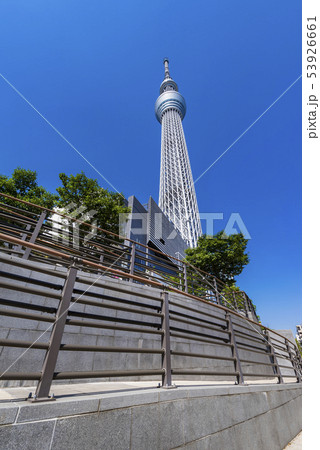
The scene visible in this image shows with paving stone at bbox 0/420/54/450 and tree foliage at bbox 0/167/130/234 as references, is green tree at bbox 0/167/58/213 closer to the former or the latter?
tree foliage at bbox 0/167/130/234

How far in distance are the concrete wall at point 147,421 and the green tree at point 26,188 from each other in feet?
46.4

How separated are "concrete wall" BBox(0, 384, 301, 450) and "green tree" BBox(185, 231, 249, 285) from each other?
13.9 metres

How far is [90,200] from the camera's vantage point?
13.6 meters

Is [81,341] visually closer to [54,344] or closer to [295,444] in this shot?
[54,344]

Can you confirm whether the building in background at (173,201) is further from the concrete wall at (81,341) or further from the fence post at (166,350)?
the fence post at (166,350)

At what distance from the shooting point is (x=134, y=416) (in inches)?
70.6

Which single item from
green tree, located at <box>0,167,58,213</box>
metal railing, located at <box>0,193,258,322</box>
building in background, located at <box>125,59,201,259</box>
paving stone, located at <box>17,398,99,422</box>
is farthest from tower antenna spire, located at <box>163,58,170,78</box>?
paving stone, located at <box>17,398,99,422</box>

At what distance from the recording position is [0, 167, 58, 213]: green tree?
14.3 meters

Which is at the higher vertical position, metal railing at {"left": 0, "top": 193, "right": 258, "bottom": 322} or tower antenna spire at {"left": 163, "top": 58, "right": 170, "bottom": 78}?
tower antenna spire at {"left": 163, "top": 58, "right": 170, "bottom": 78}

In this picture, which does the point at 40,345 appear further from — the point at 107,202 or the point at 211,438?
the point at 107,202

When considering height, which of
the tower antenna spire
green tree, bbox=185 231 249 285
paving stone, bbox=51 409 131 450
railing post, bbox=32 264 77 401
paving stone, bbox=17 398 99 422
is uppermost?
the tower antenna spire

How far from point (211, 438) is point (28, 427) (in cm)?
202

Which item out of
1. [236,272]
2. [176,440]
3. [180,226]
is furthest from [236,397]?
[180,226]
